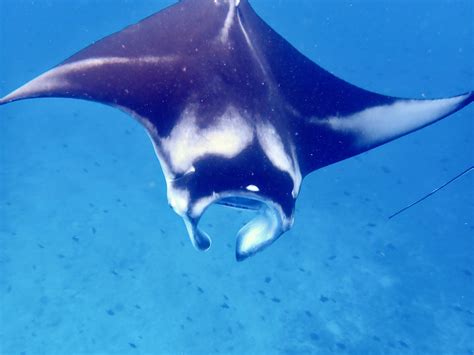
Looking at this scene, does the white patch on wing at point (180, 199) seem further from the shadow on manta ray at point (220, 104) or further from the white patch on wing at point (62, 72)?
the white patch on wing at point (62, 72)

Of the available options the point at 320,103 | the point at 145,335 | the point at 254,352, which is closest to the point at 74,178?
the point at 145,335

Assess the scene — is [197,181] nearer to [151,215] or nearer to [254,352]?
[254,352]

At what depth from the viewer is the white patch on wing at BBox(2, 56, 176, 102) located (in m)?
2.15

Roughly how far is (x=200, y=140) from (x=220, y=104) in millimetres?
260

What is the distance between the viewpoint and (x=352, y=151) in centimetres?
314

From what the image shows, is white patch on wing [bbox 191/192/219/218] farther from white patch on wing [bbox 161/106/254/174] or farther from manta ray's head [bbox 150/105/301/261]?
white patch on wing [bbox 161/106/254/174]

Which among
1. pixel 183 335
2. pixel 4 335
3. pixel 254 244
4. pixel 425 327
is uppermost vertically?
pixel 254 244

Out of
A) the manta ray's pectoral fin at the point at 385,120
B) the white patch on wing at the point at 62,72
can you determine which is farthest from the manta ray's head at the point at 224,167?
the manta ray's pectoral fin at the point at 385,120

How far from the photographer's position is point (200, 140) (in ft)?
7.70

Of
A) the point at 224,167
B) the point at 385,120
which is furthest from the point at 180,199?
the point at 385,120

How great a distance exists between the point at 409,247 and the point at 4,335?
27.8 feet

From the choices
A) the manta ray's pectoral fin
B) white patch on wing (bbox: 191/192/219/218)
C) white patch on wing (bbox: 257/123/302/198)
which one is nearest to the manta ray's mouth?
white patch on wing (bbox: 191/192/219/218)

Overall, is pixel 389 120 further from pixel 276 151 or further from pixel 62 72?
pixel 62 72

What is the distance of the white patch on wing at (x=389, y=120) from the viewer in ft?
10.2
